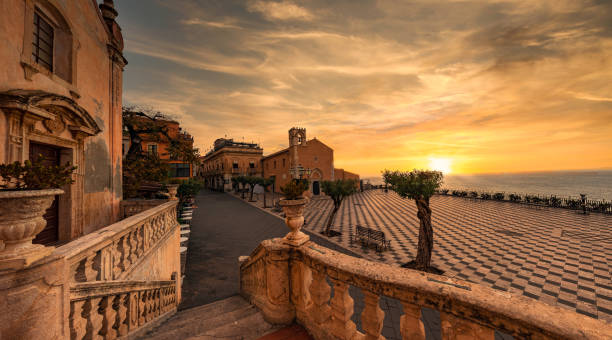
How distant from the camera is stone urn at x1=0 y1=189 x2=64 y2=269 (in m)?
1.41

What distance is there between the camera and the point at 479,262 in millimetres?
8391

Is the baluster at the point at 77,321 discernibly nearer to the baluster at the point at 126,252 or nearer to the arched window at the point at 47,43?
the baluster at the point at 126,252

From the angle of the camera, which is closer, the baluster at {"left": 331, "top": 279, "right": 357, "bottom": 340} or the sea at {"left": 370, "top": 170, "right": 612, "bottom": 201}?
the baluster at {"left": 331, "top": 279, "right": 357, "bottom": 340}

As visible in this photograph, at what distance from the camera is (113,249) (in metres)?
3.03

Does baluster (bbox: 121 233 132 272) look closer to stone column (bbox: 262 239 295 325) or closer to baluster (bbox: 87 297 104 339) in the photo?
baluster (bbox: 87 297 104 339)

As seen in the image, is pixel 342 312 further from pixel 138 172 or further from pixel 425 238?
pixel 138 172

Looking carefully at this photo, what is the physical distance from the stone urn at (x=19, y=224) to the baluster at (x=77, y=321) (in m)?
0.74

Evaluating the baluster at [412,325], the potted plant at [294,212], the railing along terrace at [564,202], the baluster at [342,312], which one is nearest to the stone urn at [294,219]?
the potted plant at [294,212]

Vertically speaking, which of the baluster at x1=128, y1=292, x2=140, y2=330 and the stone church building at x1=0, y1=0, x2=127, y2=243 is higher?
the stone church building at x1=0, y1=0, x2=127, y2=243

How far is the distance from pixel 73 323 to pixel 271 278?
1.89m

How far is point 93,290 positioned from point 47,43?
5.91 metres

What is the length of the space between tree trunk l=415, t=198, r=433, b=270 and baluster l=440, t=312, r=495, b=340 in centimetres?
669

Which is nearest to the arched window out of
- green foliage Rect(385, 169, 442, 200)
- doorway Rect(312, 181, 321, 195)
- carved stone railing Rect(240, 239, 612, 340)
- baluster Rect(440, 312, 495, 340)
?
carved stone railing Rect(240, 239, 612, 340)

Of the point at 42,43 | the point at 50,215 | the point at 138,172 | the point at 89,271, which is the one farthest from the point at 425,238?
the point at 42,43
